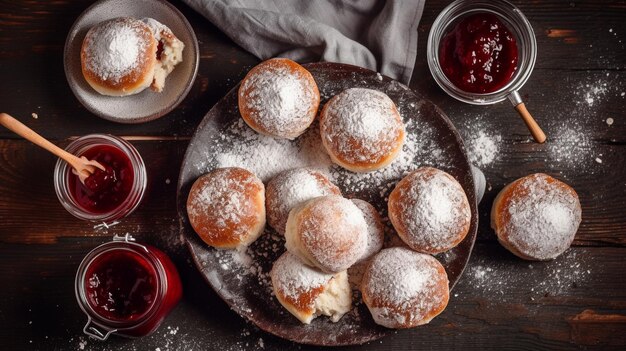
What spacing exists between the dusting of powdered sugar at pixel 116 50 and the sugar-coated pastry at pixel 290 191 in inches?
26.1

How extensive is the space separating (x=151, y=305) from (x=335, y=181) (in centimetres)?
77

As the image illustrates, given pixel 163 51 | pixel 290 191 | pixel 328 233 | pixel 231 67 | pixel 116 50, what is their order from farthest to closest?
1. pixel 231 67
2. pixel 163 51
3. pixel 116 50
4. pixel 290 191
5. pixel 328 233

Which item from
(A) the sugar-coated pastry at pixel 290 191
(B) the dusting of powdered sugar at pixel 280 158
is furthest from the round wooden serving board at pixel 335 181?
(A) the sugar-coated pastry at pixel 290 191

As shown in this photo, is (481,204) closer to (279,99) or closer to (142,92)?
(279,99)

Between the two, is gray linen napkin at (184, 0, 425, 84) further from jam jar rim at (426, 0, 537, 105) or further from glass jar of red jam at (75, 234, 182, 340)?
glass jar of red jam at (75, 234, 182, 340)

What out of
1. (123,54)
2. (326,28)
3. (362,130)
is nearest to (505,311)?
(362,130)

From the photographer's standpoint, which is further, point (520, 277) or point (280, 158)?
point (520, 277)

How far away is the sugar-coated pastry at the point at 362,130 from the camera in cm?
207

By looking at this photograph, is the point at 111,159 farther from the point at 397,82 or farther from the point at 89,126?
the point at 397,82

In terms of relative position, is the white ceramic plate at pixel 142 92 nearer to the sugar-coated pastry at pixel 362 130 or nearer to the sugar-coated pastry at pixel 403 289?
the sugar-coated pastry at pixel 362 130

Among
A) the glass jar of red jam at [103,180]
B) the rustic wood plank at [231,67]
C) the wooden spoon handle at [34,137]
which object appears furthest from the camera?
the rustic wood plank at [231,67]

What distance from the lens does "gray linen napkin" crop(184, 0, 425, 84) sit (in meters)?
2.30

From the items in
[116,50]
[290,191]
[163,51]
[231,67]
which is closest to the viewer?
[290,191]

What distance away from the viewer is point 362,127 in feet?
6.76
